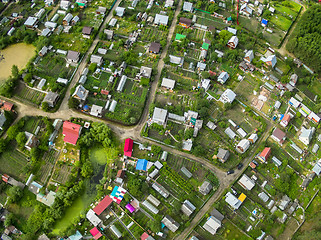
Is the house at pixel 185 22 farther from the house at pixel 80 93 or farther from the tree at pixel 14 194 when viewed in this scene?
the tree at pixel 14 194

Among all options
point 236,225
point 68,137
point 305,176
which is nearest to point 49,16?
point 68,137

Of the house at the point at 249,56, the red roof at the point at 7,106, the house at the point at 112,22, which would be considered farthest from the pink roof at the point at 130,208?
the house at the point at 112,22

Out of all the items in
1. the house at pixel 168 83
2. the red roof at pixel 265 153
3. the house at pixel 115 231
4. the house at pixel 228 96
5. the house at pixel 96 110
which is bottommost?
the house at pixel 115 231

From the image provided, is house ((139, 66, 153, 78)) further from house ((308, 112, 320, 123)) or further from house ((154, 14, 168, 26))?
house ((308, 112, 320, 123))

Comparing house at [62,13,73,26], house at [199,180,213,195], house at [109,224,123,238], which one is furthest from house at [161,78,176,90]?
house at [109,224,123,238]

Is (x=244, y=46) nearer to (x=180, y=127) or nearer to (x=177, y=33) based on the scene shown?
(x=177, y=33)

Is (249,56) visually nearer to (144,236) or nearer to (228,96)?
(228,96)
